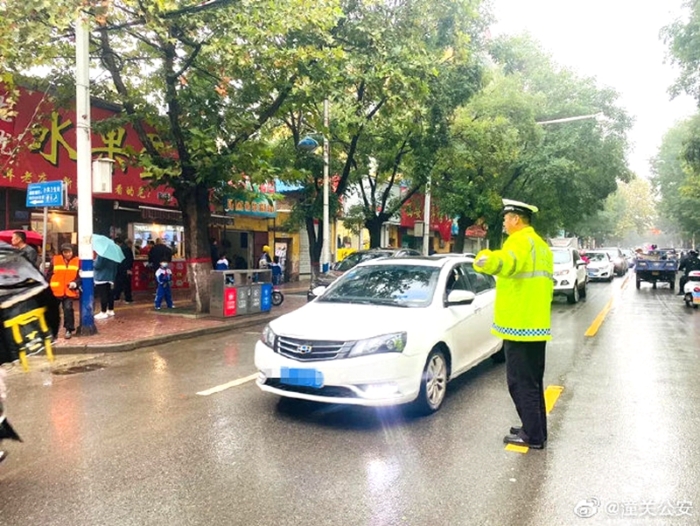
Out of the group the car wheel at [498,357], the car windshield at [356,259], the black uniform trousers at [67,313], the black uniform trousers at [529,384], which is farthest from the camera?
the car windshield at [356,259]

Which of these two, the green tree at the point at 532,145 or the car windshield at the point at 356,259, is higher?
the green tree at the point at 532,145

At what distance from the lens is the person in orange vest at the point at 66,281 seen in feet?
30.9

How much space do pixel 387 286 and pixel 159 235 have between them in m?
13.5

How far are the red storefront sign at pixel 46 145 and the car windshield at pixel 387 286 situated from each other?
6.81 meters

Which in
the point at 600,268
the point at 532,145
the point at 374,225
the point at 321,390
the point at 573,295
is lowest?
the point at 573,295

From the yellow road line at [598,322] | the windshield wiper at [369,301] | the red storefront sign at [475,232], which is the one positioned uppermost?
the red storefront sign at [475,232]

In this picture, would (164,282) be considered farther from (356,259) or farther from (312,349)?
(312,349)

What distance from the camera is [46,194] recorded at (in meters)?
10.0

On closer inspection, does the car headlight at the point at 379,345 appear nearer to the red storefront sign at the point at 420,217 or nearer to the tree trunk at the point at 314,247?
the tree trunk at the point at 314,247

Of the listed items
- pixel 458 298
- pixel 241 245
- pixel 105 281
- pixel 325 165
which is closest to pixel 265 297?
pixel 105 281

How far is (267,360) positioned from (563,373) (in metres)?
4.12

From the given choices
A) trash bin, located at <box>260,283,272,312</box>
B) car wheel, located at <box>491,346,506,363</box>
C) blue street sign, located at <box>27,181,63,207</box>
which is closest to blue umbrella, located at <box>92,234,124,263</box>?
blue street sign, located at <box>27,181,63,207</box>

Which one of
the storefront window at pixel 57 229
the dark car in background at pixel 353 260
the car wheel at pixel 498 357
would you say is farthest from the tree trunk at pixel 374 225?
the car wheel at pixel 498 357

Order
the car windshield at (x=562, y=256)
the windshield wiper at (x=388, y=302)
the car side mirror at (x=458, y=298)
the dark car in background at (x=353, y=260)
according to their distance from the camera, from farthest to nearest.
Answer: the car windshield at (x=562, y=256)
the dark car in background at (x=353, y=260)
the windshield wiper at (x=388, y=302)
the car side mirror at (x=458, y=298)
